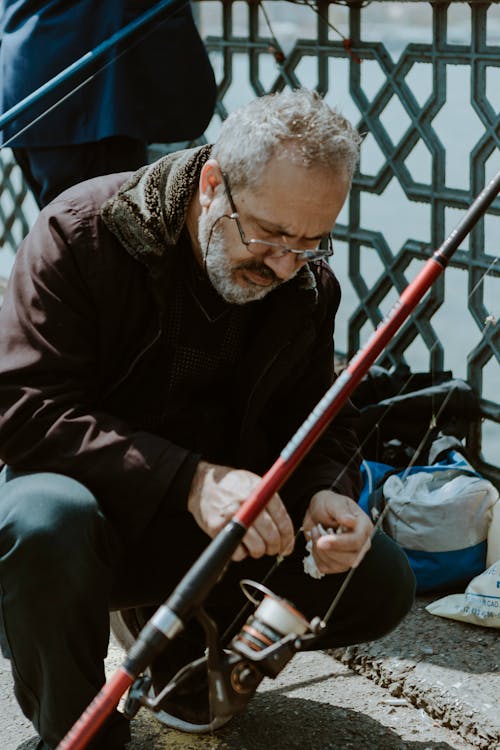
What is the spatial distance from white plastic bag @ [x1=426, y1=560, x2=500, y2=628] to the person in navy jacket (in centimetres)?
176

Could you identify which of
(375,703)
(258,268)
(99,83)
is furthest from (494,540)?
(99,83)

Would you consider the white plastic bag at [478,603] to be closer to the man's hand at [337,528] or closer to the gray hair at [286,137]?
the man's hand at [337,528]

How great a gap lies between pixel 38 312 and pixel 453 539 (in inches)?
57.0

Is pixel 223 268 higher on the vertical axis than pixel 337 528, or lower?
higher

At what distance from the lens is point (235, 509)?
230 cm

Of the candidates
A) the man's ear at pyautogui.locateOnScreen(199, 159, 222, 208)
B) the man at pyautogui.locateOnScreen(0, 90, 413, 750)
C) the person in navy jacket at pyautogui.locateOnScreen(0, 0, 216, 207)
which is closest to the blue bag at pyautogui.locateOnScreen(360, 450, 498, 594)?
the man at pyautogui.locateOnScreen(0, 90, 413, 750)

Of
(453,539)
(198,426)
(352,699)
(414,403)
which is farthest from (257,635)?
(414,403)

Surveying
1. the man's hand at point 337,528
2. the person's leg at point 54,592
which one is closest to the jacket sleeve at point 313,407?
the man's hand at point 337,528

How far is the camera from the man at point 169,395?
237 centimetres

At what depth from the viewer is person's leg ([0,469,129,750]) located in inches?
92.0

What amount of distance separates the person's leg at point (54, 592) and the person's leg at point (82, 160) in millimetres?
1824

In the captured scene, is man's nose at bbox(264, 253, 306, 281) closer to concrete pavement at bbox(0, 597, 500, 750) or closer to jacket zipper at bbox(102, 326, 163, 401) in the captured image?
jacket zipper at bbox(102, 326, 163, 401)

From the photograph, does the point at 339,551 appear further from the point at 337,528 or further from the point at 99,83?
the point at 99,83

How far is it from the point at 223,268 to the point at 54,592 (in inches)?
28.8
